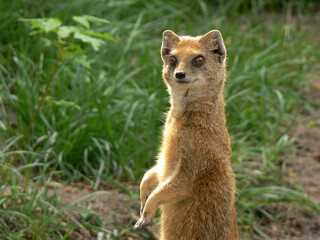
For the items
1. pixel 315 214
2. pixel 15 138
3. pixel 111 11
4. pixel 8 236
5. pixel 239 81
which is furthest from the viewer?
pixel 111 11

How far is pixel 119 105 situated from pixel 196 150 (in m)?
2.19

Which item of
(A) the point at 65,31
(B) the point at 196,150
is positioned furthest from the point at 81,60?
(B) the point at 196,150

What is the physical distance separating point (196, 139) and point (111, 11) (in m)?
3.92

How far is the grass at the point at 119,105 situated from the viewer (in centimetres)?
473

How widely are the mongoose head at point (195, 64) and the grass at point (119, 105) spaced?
1.21 m

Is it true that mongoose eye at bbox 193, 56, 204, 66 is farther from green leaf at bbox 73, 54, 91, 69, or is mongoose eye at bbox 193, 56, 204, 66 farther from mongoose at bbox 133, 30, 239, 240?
green leaf at bbox 73, 54, 91, 69

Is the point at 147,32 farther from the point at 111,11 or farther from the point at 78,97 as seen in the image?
the point at 78,97

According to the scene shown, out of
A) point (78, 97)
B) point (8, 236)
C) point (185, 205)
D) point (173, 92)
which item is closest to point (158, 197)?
point (185, 205)

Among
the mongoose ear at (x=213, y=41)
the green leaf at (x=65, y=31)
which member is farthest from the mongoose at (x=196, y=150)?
the green leaf at (x=65, y=31)

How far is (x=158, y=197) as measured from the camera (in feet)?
11.0

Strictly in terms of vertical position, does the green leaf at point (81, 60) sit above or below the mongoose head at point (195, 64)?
below

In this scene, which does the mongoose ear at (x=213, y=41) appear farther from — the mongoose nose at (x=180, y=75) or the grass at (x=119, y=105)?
the grass at (x=119, y=105)

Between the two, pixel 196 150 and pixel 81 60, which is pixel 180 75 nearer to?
pixel 196 150

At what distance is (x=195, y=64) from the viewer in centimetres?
342
